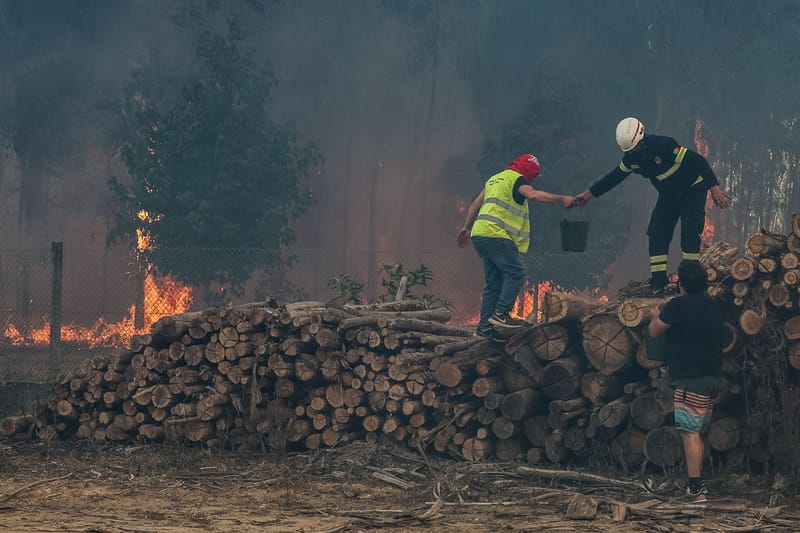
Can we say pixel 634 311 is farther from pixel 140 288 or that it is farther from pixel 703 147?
pixel 703 147

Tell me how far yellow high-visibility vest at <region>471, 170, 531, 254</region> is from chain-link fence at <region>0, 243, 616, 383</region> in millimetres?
3718

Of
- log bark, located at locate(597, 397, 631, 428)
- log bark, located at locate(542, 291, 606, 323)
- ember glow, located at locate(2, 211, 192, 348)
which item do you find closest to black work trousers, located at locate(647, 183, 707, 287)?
log bark, located at locate(542, 291, 606, 323)

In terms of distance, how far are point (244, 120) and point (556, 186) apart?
8630 millimetres

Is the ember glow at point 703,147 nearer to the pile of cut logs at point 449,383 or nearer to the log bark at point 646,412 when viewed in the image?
the pile of cut logs at point 449,383

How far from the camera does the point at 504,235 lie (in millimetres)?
9211

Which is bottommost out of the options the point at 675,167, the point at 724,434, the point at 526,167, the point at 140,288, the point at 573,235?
the point at 724,434

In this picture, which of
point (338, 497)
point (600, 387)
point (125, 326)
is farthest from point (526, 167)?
point (125, 326)

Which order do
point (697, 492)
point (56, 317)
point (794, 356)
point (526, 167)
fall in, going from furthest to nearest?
point (56, 317) → point (526, 167) → point (794, 356) → point (697, 492)

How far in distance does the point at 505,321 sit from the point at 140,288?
59.4ft

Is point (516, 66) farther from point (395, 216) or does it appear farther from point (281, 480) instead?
point (281, 480)

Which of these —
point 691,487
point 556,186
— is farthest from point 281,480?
point 556,186

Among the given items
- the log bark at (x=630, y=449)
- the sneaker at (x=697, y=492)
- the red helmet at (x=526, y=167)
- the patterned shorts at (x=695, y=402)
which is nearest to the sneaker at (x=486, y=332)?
the red helmet at (x=526, y=167)

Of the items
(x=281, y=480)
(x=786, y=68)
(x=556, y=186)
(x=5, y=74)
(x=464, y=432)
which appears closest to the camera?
(x=281, y=480)

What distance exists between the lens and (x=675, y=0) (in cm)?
3803
